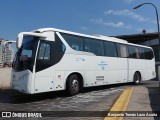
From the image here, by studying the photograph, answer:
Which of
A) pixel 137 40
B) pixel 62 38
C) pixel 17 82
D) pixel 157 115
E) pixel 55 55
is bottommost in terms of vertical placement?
pixel 157 115

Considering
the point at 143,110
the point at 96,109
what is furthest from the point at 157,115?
the point at 96,109

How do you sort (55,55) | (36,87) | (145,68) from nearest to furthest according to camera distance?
(36,87) → (55,55) → (145,68)

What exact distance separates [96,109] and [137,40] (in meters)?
40.1

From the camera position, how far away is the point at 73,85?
1429 centimetres

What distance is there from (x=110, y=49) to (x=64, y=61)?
5240 millimetres

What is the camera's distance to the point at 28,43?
12875 mm

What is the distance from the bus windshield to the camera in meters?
12.3

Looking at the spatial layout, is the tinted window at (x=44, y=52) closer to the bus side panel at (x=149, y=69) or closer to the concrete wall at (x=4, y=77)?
the concrete wall at (x=4, y=77)

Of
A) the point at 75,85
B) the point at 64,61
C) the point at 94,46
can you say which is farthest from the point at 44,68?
the point at 94,46

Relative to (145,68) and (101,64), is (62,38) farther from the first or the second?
(145,68)

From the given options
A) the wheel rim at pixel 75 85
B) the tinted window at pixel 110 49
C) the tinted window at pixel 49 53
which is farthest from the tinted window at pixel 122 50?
the tinted window at pixel 49 53

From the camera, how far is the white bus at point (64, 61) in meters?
12.3

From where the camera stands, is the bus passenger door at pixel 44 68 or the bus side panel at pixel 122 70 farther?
the bus side panel at pixel 122 70

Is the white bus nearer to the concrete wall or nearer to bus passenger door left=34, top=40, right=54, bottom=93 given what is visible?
bus passenger door left=34, top=40, right=54, bottom=93
